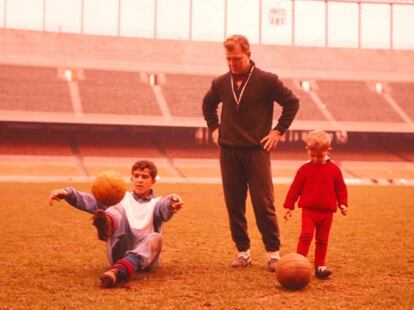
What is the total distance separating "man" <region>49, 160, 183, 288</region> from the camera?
5.86 m

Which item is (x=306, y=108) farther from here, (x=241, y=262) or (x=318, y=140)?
(x=318, y=140)

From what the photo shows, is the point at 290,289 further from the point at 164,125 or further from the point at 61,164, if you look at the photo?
the point at 164,125

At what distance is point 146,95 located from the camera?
47062mm

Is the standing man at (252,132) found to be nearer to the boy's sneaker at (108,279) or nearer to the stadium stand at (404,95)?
the boy's sneaker at (108,279)

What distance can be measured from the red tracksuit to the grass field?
0.43 meters

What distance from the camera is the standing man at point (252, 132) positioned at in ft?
21.4

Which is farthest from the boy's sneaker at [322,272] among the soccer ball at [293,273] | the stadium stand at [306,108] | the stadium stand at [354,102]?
the stadium stand at [354,102]

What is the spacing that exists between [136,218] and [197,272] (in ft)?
2.94

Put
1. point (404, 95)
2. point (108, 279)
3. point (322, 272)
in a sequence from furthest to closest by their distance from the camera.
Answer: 1. point (404, 95)
2. point (322, 272)
3. point (108, 279)

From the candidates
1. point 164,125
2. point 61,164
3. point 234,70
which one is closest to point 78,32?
point 164,125

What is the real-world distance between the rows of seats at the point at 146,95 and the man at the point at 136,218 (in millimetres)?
37901

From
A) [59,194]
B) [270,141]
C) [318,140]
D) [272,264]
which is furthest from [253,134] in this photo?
[59,194]

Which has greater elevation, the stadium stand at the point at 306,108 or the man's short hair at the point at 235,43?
the man's short hair at the point at 235,43

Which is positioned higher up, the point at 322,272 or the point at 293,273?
the point at 293,273
